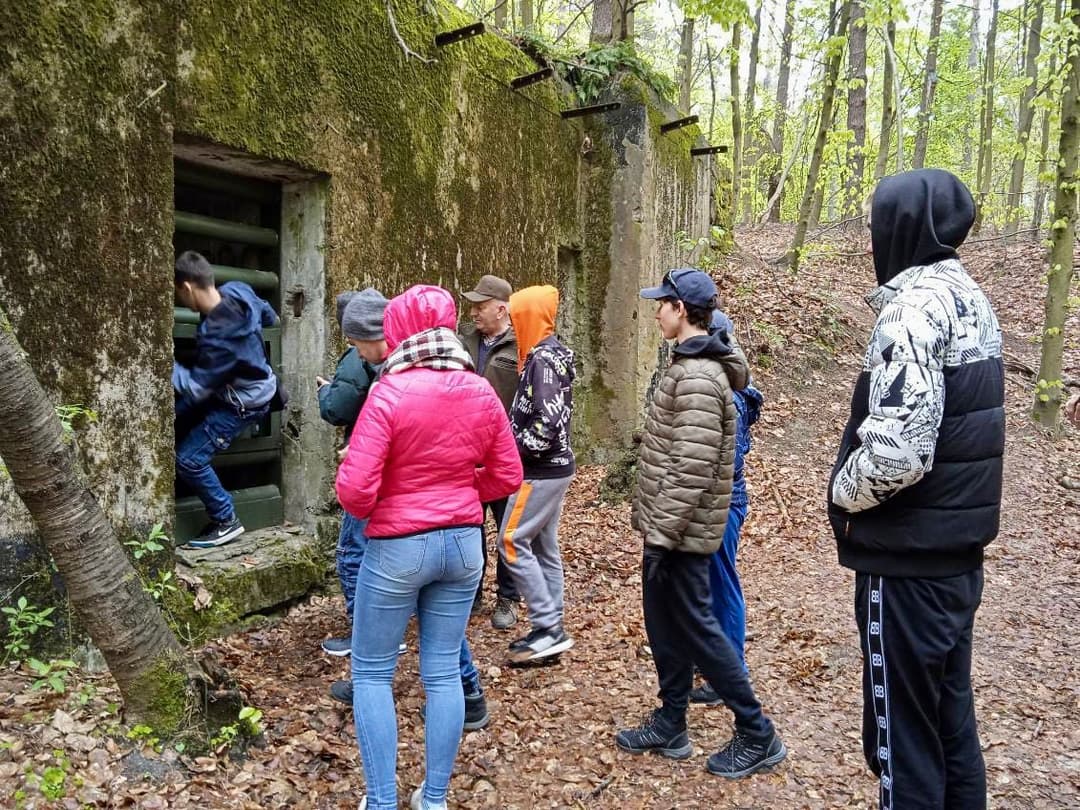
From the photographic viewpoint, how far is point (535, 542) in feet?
15.2

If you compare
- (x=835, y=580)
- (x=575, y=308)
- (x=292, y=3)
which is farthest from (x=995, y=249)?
(x=292, y=3)

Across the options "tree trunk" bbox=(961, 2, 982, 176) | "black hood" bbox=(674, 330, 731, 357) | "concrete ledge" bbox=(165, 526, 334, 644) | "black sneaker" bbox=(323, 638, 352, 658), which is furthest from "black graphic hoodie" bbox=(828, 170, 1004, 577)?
"tree trunk" bbox=(961, 2, 982, 176)

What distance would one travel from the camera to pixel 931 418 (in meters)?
2.27

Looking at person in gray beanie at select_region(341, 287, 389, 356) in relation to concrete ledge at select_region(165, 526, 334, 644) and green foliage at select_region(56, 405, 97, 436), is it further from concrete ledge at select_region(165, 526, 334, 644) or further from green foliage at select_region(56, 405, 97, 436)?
concrete ledge at select_region(165, 526, 334, 644)

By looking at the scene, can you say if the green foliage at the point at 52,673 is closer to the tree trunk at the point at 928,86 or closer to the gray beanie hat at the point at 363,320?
the gray beanie hat at the point at 363,320

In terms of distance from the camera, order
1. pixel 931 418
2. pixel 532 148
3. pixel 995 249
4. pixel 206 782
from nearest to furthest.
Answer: pixel 931 418 → pixel 206 782 → pixel 532 148 → pixel 995 249

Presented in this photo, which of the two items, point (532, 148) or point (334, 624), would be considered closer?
→ point (334, 624)

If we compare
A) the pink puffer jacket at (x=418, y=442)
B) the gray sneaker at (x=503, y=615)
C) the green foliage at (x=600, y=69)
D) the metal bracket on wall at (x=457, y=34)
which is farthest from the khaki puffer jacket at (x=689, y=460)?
the green foliage at (x=600, y=69)

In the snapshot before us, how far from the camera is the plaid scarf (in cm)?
283

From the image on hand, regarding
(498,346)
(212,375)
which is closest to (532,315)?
(498,346)

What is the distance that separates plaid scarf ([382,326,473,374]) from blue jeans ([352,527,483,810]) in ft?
1.98

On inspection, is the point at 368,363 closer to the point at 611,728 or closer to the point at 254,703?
the point at 254,703

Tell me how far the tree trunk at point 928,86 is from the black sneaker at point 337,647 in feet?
64.4

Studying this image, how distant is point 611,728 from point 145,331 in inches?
123
